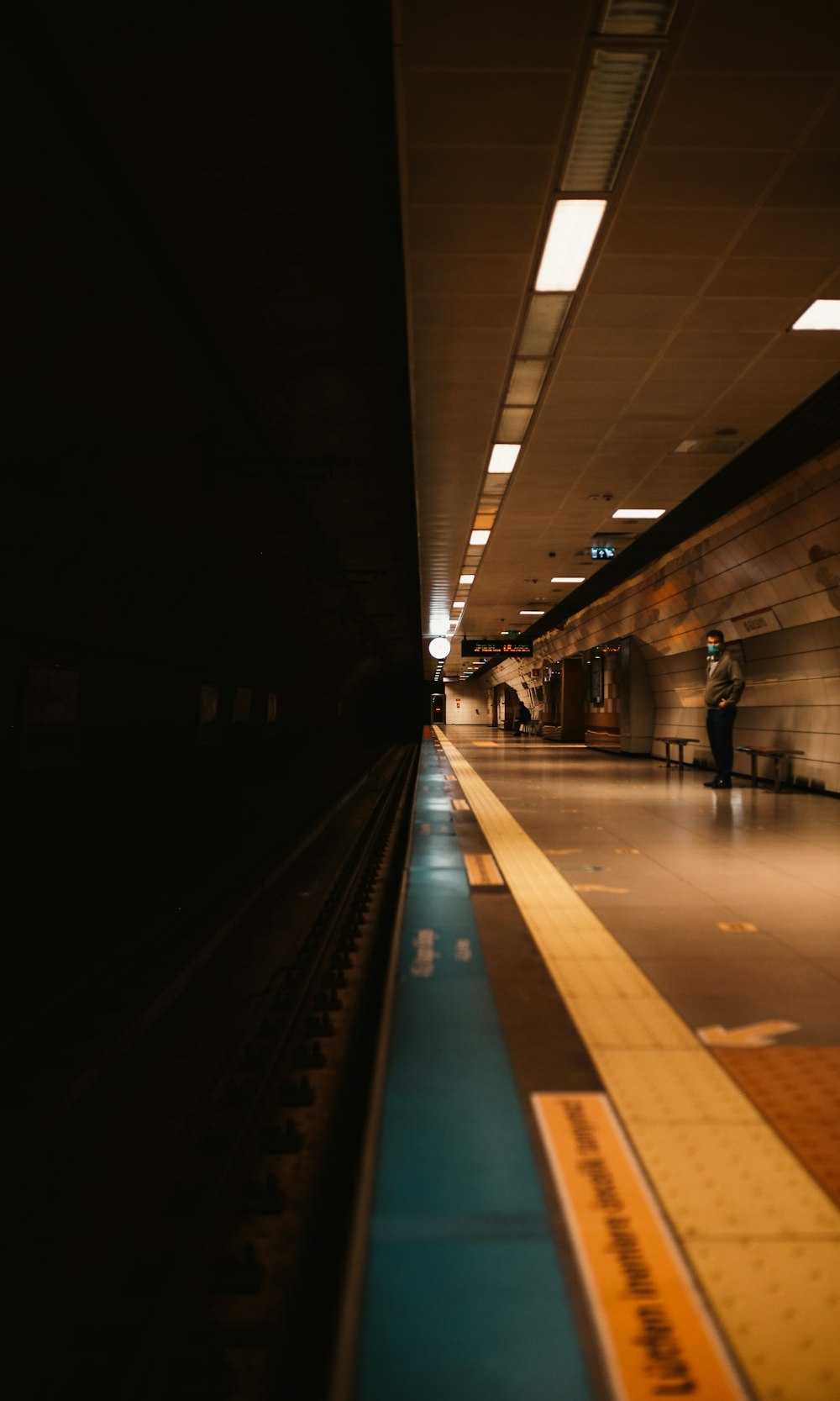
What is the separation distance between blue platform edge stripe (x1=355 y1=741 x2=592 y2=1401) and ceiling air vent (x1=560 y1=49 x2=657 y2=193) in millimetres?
4164

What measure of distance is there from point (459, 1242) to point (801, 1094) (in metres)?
1.30

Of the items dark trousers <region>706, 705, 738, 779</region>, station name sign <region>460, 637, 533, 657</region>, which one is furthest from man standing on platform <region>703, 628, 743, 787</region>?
station name sign <region>460, 637, 533, 657</region>

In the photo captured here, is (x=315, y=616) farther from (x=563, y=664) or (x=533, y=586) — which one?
(x=563, y=664)

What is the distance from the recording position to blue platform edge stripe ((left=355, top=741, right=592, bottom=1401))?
175cm

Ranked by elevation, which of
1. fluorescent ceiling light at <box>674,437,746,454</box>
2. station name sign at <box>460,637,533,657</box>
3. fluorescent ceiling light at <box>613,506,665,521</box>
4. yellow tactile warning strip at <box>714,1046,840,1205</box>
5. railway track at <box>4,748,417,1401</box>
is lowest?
railway track at <box>4,748,417,1401</box>

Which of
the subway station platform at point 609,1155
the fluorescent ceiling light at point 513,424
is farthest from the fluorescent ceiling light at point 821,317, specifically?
the subway station platform at point 609,1155

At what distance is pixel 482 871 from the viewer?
678 cm

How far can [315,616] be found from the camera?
21438 mm

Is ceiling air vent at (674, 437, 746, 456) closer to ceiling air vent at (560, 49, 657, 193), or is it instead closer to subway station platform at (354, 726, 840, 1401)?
ceiling air vent at (560, 49, 657, 193)

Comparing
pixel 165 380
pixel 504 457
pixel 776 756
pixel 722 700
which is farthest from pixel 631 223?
pixel 776 756

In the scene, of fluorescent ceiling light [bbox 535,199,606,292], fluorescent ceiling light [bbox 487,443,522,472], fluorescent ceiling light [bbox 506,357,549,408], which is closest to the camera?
fluorescent ceiling light [bbox 535,199,606,292]

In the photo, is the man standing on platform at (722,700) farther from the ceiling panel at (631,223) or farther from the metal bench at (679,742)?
the ceiling panel at (631,223)

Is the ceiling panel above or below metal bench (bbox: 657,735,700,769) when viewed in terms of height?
above

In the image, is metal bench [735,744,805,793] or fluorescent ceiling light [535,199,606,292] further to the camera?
metal bench [735,744,805,793]
